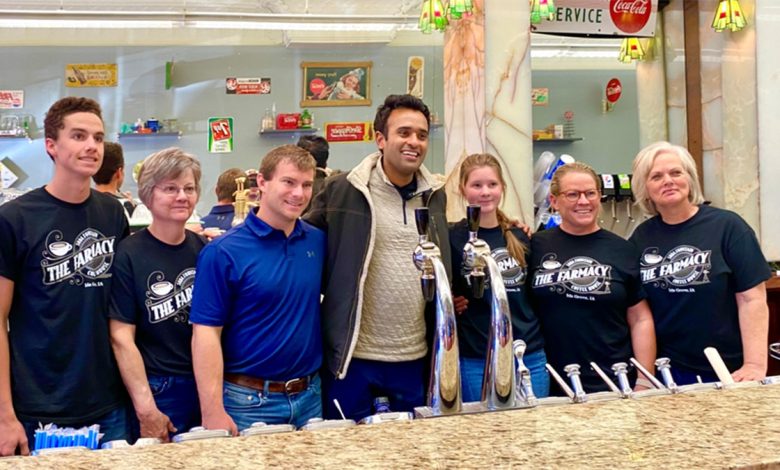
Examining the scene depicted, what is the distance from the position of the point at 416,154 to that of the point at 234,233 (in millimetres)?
640

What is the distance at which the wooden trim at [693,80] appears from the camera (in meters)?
6.14

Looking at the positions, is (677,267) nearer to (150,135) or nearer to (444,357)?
(444,357)

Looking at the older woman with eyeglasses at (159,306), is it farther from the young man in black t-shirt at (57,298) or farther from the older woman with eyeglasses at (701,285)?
the older woman with eyeglasses at (701,285)

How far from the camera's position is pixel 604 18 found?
19.4 ft

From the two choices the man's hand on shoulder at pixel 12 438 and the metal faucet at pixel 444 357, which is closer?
the metal faucet at pixel 444 357

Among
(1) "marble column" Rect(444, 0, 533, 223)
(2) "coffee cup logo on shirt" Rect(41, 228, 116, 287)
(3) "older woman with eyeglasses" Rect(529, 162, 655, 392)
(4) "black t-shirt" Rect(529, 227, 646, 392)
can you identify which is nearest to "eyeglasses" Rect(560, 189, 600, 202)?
(3) "older woman with eyeglasses" Rect(529, 162, 655, 392)

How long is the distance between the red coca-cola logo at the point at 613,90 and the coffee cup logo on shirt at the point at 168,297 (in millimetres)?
6420

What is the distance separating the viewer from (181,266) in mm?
2268

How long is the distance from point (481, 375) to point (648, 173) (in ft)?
3.06

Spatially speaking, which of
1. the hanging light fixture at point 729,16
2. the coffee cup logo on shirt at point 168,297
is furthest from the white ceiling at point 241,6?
the coffee cup logo on shirt at point 168,297

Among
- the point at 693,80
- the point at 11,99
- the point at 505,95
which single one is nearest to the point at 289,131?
the point at 11,99

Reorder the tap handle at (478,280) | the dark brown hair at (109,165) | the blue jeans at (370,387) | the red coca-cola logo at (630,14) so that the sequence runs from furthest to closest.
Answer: the red coca-cola logo at (630,14)
the dark brown hair at (109,165)
the blue jeans at (370,387)
the tap handle at (478,280)

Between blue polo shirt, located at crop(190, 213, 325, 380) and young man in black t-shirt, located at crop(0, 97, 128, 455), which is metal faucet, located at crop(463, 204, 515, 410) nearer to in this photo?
blue polo shirt, located at crop(190, 213, 325, 380)

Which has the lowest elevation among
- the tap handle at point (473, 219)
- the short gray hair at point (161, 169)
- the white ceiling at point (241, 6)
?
the tap handle at point (473, 219)
